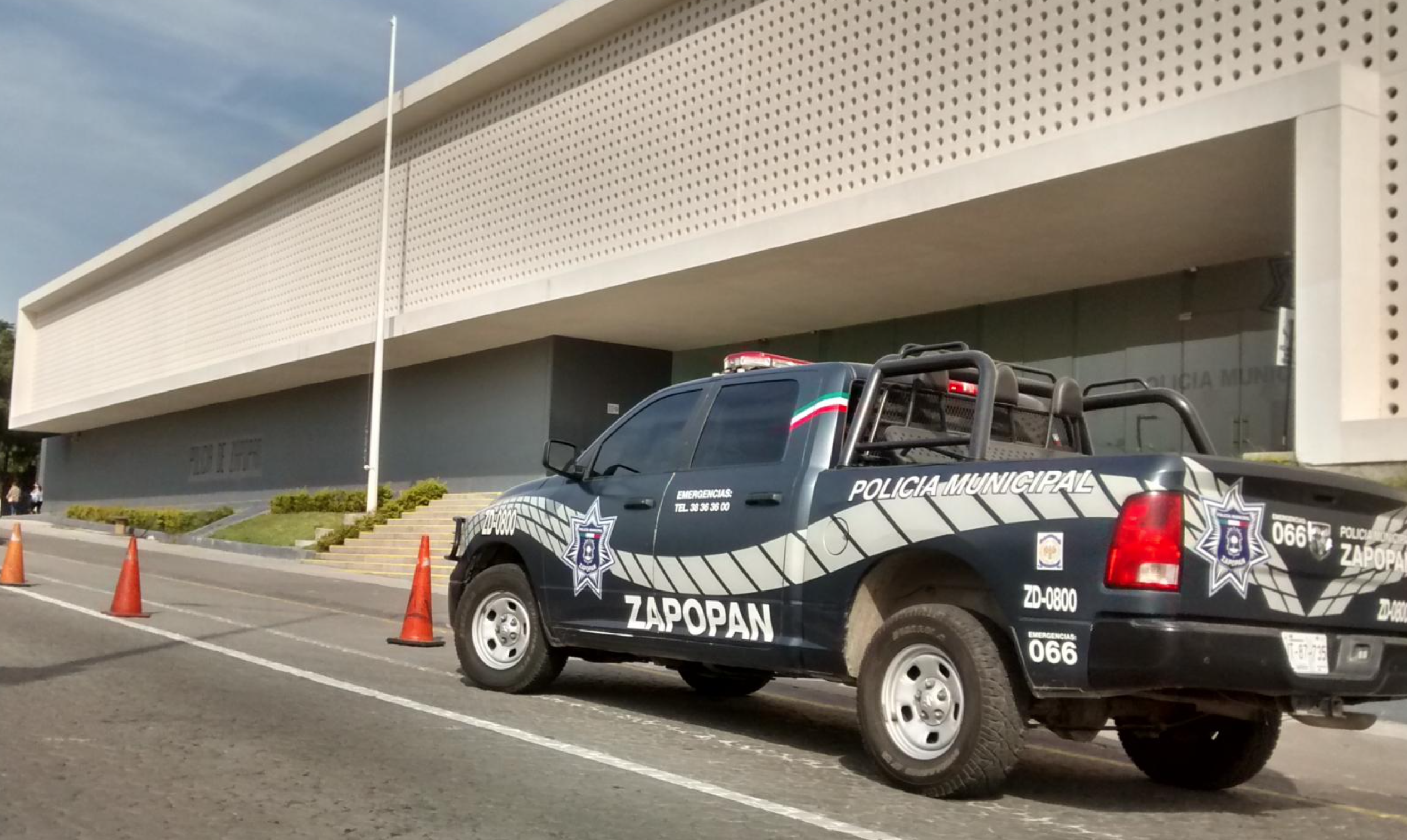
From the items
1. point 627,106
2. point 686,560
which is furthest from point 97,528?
point 686,560

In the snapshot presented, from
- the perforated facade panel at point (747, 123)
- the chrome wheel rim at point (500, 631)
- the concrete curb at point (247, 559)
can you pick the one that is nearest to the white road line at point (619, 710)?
the chrome wheel rim at point (500, 631)

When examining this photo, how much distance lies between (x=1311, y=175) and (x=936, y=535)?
10.6 meters

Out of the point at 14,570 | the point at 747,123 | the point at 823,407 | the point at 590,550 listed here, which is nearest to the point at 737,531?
the point at 823,407

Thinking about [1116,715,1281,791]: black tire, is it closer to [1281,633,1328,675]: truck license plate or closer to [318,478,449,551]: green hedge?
[1281,633,1328,675]: truck license plate

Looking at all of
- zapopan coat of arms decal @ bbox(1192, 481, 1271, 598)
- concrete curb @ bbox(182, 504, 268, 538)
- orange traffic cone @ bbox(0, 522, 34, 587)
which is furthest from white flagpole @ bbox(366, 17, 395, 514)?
zapopan coat of arms decal @ bbox(1192, 481, 1271, 598)

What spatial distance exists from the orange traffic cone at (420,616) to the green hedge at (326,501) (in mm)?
20400

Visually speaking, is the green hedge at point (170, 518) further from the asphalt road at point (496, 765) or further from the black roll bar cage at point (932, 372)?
the black roll bar cage at point (932, 372)

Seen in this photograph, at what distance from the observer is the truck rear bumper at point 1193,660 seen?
5359 mm

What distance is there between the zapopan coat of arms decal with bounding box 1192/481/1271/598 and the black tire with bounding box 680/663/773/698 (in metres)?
3.23

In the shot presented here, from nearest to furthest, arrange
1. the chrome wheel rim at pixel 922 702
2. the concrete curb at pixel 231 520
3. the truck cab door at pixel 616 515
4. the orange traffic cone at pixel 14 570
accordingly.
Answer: the chrome wheel rim at pixel 922 702
the truck cab door at pixel 616 515
the orange traffic cone at pixel 14 570
the concrete curb at pixel 231 520

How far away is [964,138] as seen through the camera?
18.8m

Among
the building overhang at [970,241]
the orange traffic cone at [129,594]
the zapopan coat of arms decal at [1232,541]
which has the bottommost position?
the orange traffic cone at [129,594]

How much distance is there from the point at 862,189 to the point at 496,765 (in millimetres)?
15263

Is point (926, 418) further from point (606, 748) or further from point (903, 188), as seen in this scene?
point (903, 188)
